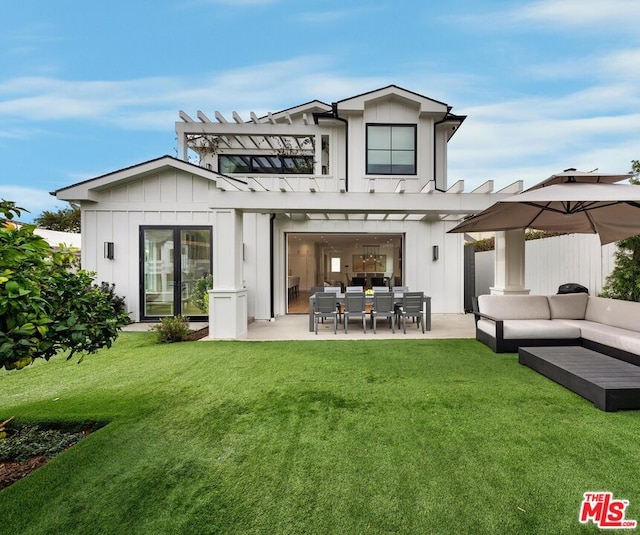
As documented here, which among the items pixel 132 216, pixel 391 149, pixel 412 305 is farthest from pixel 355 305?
pixel 132 216

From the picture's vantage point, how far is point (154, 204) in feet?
29.3

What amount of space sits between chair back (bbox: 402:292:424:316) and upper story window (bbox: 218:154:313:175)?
21.2 ft

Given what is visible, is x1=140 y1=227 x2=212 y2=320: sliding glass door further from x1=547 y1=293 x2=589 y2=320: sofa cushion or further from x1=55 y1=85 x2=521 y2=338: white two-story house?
x1=547 y1=293 x2=589 y2=320: sofa cushion

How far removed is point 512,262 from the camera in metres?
7.21

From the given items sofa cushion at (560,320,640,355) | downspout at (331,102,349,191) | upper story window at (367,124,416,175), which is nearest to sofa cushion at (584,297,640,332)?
sofa cushion at (560,320,640,355)

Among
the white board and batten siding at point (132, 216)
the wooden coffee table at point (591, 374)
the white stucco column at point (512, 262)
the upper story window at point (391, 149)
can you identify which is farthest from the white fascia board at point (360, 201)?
the upper story window at point (391, 149)

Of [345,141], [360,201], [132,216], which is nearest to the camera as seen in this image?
[360,201]

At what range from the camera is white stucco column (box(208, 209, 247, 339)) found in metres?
6.72

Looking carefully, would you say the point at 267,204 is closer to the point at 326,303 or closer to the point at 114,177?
the point at 326,303

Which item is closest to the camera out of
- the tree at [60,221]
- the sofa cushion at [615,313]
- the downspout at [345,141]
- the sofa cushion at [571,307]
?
the sofa cushion at [615,313]

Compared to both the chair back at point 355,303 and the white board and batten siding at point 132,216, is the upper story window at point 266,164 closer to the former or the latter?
the white board and batten siding at point 132,216

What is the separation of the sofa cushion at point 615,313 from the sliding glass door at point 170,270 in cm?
852

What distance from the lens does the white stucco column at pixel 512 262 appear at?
280 inches

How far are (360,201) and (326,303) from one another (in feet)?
7.82
